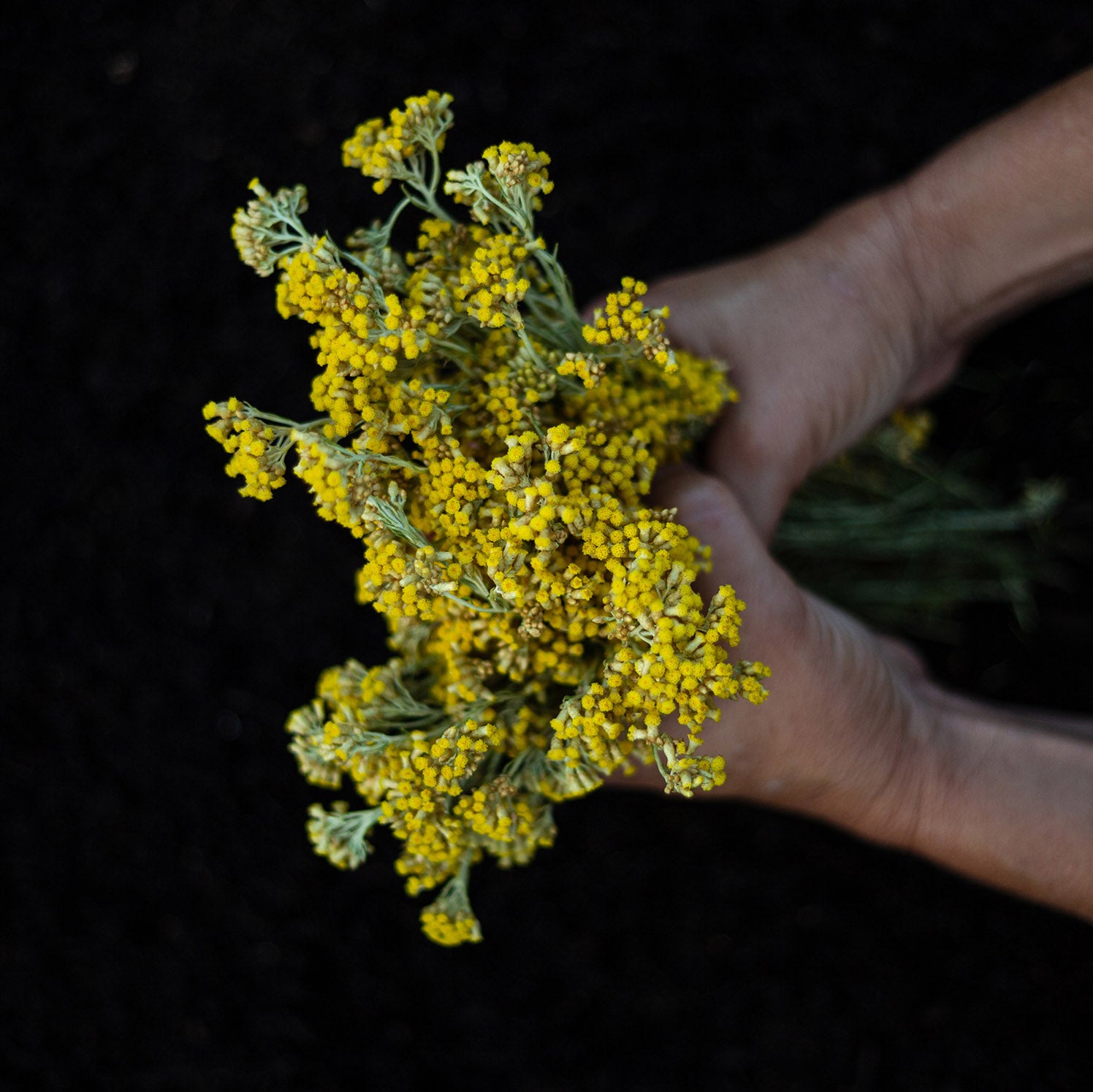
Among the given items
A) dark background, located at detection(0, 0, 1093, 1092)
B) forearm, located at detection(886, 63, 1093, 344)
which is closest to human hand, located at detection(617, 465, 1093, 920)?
forearm, located at detection(886, 63, 1093, 344)

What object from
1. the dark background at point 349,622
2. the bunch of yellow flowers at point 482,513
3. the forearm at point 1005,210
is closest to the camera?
the bunch of yellow flowers at point 482,513

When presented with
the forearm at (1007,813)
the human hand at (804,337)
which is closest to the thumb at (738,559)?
the human hand at (804,337)

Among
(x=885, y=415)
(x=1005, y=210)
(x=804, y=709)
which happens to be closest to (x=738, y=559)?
(x=804, y=709)

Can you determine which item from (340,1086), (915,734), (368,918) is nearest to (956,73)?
(915,734)

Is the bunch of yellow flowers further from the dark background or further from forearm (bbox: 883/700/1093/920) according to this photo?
the dark background

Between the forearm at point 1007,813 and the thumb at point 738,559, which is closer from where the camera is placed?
the thumb at point 738,559

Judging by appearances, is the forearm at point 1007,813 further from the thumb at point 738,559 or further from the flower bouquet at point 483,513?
the flower bouquet at point 483,513
